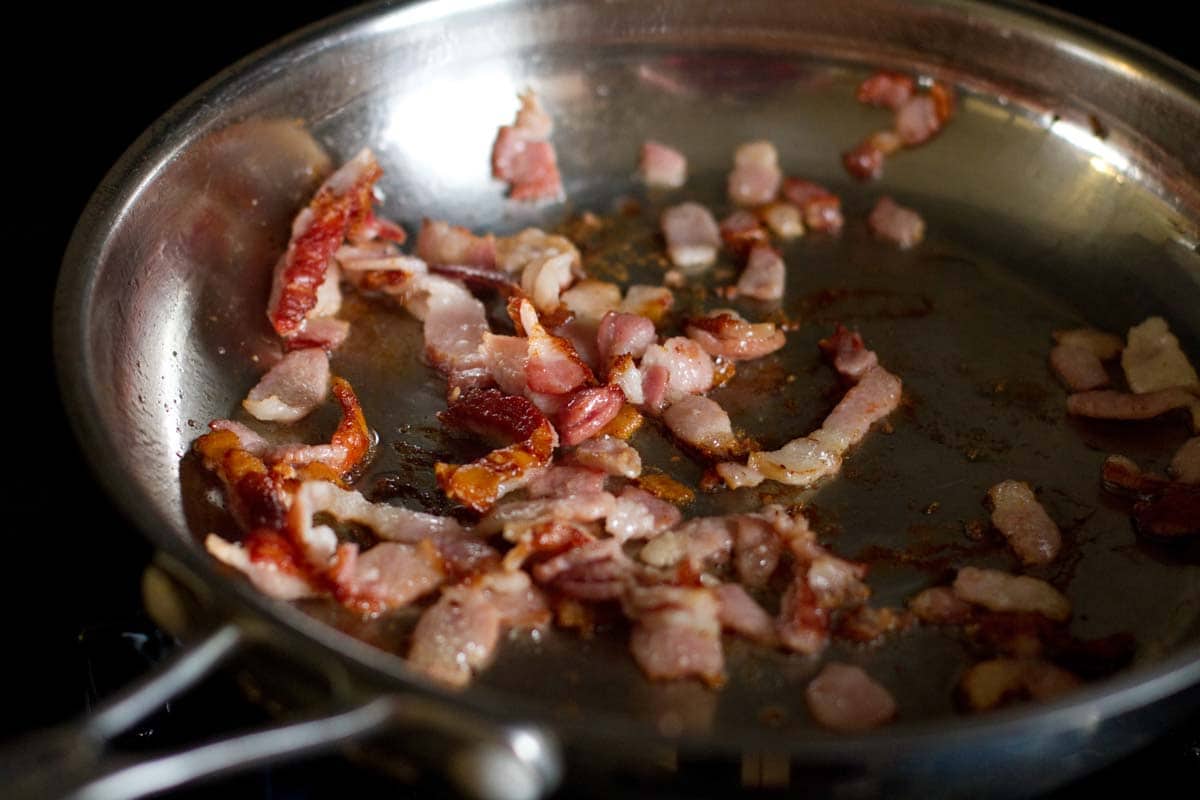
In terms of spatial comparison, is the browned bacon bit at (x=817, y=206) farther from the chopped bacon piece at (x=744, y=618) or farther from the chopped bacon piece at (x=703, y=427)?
the chopped bacon piece at (x=744, y=618)

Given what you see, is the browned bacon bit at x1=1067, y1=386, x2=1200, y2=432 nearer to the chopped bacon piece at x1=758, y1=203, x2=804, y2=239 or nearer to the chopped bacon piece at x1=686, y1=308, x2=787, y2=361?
the chopped bacon piece at x1=686, y1=308, x2=787, y2=361

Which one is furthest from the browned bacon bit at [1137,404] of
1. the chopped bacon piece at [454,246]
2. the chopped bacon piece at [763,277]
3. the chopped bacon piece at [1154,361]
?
the chopped bacon piece at [454,246]

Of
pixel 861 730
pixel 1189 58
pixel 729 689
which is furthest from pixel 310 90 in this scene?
pixel 1189 58

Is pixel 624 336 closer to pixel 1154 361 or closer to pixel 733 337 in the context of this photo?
pixel 733 337

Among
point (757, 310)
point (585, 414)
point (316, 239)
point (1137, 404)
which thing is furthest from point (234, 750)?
point (1137, 404)

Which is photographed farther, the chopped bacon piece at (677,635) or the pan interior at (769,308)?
the pan interior at (769,308)

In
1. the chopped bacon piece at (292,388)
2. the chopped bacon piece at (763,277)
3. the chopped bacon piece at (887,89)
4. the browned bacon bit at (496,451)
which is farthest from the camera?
the chopped bacon piece at (887,89)
